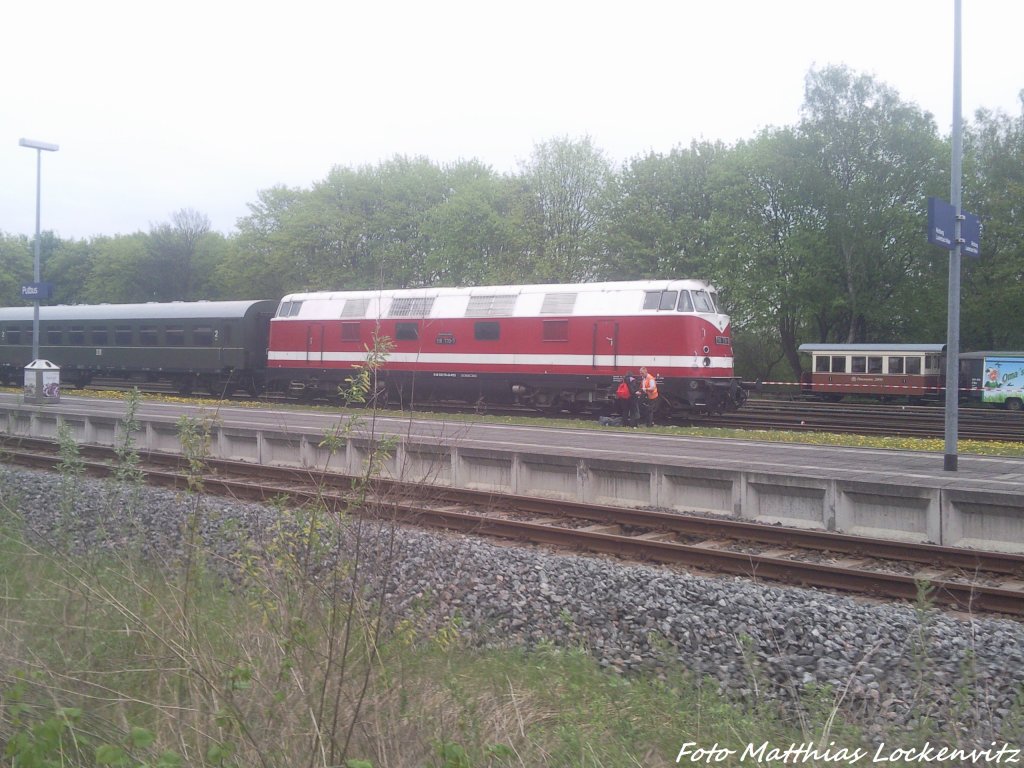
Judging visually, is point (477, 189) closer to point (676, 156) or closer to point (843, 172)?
point (676, 156)

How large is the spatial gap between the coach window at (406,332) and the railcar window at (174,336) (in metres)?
10.2

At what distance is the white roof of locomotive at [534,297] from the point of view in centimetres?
2383

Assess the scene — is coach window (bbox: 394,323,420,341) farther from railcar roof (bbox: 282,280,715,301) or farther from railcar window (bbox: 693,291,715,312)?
railcar window (bbox: 693,291,715,312)

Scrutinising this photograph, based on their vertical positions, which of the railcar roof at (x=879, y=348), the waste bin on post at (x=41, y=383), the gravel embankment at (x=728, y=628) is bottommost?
the gravel embankment at (x=728, y=628)

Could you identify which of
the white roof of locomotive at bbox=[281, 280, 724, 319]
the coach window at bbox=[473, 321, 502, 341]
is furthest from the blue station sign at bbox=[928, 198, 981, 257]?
the coach window at bbox=[473, 321, 502, 341]

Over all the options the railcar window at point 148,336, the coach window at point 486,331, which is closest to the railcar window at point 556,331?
the coach window at point 486,331

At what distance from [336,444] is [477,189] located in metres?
48.2

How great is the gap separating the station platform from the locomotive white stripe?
3274 mm

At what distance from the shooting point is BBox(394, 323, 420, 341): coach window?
26.8 m

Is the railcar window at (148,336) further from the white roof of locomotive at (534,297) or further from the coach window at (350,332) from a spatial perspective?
the coach window at (350,332)

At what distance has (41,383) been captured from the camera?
2677 centimetres

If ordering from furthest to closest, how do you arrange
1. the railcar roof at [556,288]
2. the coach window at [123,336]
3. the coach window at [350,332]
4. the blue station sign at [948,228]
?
the coach window at [123,336], the coach window at [350,332], the railcar roof at [556,288], the blue station sign at [948,228]

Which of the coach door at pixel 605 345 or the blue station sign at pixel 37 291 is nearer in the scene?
the coach door at pixel 605 345

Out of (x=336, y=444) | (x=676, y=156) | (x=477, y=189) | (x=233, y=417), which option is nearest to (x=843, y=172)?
(x=676, y=156)
